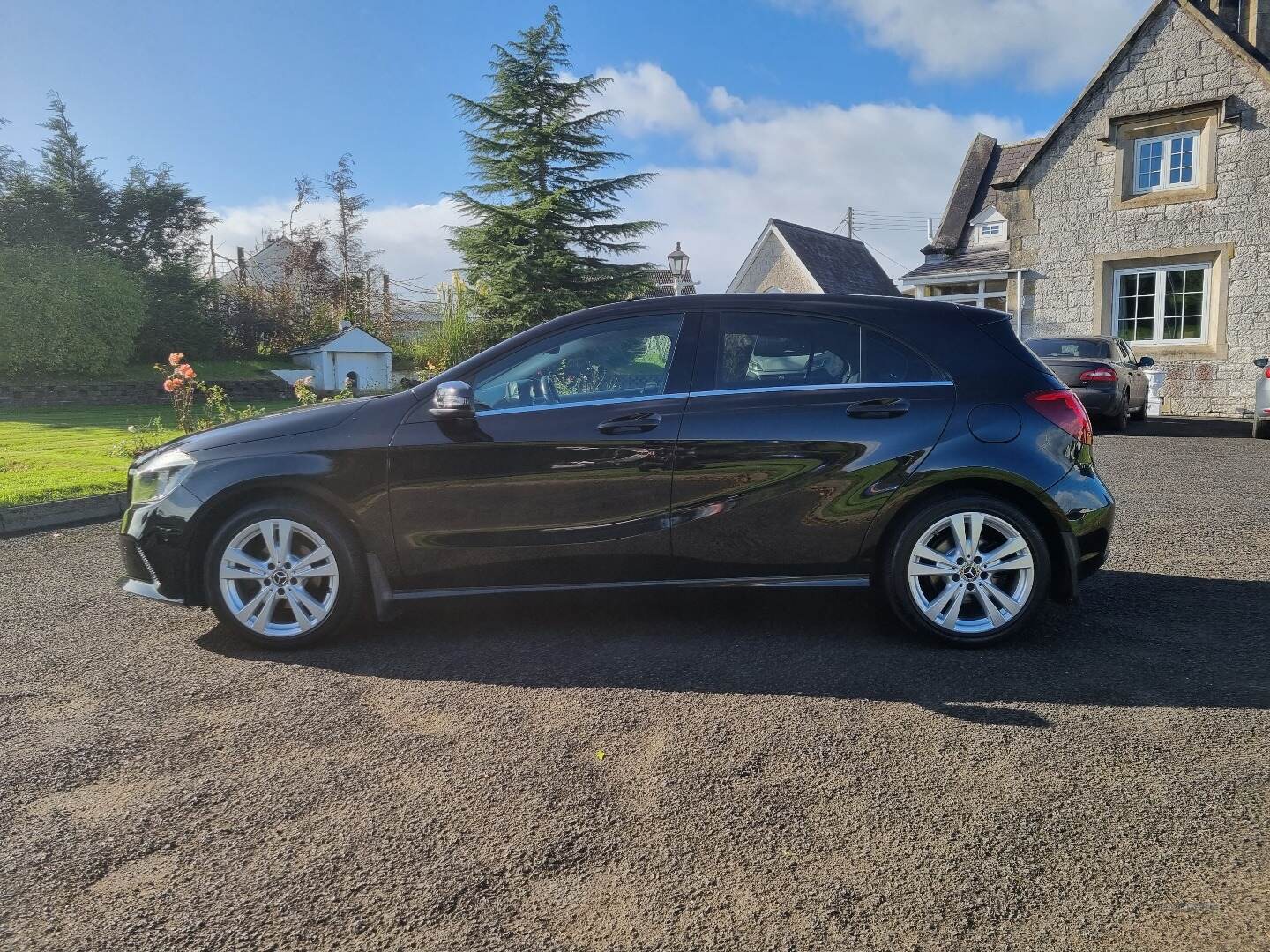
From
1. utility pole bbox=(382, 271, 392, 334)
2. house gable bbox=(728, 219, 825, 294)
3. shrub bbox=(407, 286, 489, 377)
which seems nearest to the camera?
shrub bbox=(407, 286, 489, 377)

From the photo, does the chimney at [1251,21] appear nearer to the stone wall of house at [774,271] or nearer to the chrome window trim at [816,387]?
the stone wall of house at [774,271]

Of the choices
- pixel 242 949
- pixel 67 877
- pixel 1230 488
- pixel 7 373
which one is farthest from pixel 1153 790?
pixel 7 373

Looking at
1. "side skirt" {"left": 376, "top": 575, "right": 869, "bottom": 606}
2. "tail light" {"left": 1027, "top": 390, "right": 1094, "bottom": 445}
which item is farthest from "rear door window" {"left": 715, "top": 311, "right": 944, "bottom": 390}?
"side skirt" {"left": 376, "top": 575, "right": 869, "bottom": 606}

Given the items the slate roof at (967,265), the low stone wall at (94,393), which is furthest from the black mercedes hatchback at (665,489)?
the low stone wall at (94,393)

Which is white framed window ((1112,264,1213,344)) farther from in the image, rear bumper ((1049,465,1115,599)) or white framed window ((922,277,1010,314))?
rear bumper ((1049,465,1115,599))

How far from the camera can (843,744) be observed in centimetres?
309

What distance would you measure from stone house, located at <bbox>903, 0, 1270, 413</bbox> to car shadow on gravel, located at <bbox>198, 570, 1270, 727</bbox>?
57.0 ft

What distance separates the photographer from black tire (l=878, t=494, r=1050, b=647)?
162 inches

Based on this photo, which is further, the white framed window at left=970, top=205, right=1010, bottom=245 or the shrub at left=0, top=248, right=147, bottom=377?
the white framed window at left=970, top=205, right=1010, bottom=245

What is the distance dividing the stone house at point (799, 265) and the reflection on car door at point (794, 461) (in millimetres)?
27619

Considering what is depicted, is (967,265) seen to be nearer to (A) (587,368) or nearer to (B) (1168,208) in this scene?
(B) (1168,208)

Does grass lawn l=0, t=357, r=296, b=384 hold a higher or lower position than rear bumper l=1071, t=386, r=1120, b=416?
higher

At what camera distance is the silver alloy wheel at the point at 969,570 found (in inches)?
162

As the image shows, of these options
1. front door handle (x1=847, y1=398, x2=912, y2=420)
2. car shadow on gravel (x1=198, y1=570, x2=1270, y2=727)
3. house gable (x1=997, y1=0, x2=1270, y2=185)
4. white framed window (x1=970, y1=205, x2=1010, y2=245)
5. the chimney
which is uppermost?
the chimney
